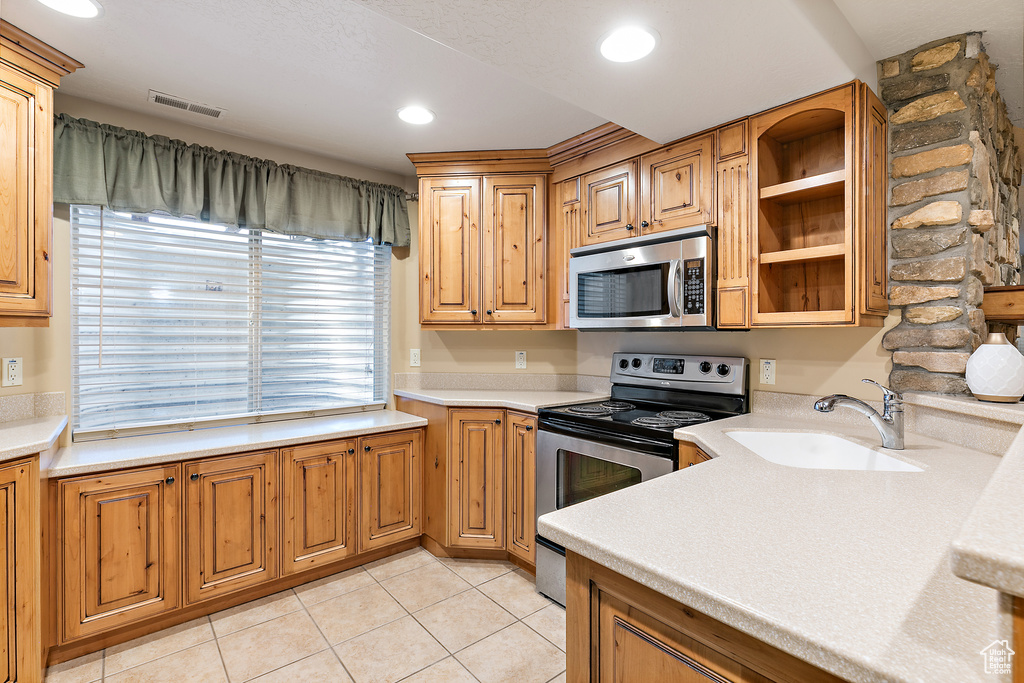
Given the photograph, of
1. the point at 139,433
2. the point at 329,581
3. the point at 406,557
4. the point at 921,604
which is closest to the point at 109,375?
the point at 139,433

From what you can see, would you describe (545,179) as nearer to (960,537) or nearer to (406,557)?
(406,557)

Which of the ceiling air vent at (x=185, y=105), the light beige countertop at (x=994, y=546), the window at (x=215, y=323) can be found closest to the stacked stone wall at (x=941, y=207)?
the light beige countertop at (x=994, y=546)

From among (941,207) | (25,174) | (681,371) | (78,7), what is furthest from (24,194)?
(941,207)

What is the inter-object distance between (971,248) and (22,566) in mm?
3406

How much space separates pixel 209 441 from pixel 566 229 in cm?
210

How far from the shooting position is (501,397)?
2.92 meters

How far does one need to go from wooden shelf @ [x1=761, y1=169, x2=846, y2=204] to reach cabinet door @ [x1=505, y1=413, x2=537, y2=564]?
1.48m

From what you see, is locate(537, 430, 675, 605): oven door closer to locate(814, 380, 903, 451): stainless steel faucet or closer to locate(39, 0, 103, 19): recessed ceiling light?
locate(814, 380, 903, 451): stainless steel faucet

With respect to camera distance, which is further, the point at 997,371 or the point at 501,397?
the point at 501,397

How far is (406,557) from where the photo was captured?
114 inches

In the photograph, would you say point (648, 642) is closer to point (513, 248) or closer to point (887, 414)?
point (887, 414)

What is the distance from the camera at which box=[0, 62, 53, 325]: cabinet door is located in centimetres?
176

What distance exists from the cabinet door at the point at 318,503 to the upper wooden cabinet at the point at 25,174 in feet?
3.78

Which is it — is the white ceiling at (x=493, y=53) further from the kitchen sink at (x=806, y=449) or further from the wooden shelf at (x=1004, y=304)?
the kitchen sink at (x=806, y=449)
